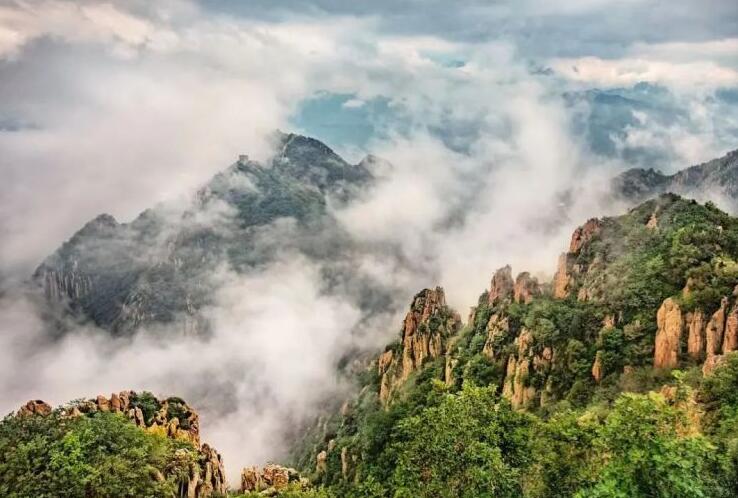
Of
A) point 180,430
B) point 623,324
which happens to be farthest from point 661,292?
point 180,430

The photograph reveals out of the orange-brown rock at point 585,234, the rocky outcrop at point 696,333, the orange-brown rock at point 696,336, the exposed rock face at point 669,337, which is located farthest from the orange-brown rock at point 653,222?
the orange-brown rock at point 696,336

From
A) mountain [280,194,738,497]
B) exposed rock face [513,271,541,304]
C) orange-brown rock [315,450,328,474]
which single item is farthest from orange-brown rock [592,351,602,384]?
orange-brown rock [315,450,328,474]

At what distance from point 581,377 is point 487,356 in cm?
2240

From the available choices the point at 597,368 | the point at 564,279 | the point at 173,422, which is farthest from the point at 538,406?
the point at 173,422

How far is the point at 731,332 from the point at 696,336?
15.9ft

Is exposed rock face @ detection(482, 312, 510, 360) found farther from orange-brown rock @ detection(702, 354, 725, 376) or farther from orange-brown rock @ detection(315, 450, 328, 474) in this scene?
orange-brown rock @ detection(702, 354, 725, 376)

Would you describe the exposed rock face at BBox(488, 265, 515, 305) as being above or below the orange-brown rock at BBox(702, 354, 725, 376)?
above

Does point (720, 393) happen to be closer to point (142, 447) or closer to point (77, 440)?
point (142, 447)

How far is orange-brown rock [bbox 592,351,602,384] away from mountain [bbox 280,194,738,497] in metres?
0.18

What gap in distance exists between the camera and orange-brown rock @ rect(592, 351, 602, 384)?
77812 millimetres

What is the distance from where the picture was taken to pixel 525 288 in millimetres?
114062

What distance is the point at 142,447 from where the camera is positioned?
137ft

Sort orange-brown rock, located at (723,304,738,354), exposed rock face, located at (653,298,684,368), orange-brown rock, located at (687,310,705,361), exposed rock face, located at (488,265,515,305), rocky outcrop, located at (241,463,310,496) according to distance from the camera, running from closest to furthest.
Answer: rocky outcrop, located at (241,463,310,496) → orange-brown rock, located at (723,304,738,354) → orange-brown rock, located at (687,310,705,361) → exposed rock face, located at (653,298,684,368) → exposed rock face, located at (488,265,515,305)

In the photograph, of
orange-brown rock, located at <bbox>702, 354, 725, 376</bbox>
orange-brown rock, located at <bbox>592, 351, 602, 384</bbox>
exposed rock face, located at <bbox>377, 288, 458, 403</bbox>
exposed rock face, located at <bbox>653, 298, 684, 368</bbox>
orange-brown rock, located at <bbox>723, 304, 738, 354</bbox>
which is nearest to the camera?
orange-brown rock, located at <bbox>702, 354, 725, 376</bbox>
